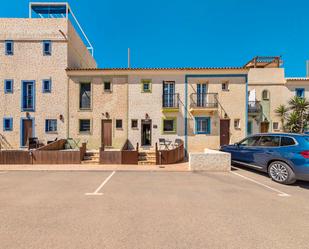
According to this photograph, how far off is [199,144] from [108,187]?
946 centimetres

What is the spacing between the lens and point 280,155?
230 inches

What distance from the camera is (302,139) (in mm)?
5555

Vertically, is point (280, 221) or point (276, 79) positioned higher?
point (276, 79)

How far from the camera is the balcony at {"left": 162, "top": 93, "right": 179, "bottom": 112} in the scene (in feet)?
43.3

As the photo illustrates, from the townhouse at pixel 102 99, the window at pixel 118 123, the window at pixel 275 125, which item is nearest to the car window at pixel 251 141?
the townhouse at pixel 102 99

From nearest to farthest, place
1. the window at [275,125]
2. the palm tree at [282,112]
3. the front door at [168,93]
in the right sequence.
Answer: the front door at [168,93], the palm tree at [282,112], the window at [275,125]

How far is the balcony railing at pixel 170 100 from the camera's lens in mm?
13369

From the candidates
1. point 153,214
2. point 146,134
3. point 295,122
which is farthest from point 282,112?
point 153,214

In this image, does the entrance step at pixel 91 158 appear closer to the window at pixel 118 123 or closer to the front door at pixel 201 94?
the window at pixel 118 123

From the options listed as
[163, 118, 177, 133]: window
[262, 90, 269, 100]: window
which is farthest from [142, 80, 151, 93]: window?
[262, 90, 269, 100]: window

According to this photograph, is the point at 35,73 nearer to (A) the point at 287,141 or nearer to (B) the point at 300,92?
Answer: (A) the point at 287,141

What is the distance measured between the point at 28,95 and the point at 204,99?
585 inches

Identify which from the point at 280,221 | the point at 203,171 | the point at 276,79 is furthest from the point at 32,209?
the point at 276,79

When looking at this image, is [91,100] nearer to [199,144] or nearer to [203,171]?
[199,144]
